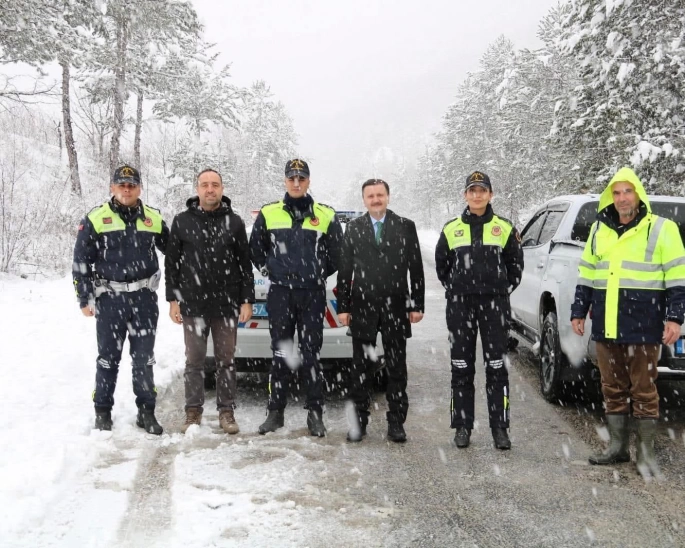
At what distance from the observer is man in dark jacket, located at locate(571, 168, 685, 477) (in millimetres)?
4160

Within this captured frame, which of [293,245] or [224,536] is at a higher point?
[293,245]

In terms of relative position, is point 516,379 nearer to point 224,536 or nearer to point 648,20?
point 224,536

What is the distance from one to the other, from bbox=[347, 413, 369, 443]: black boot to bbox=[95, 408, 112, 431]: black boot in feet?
6.63

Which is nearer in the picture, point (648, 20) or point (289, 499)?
point (289, 499)

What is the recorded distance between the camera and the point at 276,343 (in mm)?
5172

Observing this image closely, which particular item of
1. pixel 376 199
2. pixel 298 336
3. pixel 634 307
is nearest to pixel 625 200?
pixel 634 307

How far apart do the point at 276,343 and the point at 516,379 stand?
3213mm

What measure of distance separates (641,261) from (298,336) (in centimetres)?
282

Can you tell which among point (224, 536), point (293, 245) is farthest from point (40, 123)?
point (224, 536)

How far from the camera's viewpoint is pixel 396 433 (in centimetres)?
488

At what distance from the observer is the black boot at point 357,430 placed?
4.84 m

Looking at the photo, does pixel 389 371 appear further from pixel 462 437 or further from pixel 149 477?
pixel 149 477

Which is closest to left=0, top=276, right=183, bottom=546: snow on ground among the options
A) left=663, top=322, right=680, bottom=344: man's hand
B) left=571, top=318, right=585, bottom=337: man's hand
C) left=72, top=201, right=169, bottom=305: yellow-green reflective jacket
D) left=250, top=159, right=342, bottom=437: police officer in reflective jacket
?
left=72, top=201, right=169, bottom=305: yellow-green reflective jacket

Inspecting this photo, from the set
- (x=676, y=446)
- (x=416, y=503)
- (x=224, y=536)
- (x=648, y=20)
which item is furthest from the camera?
→ (x=648, y=20)
